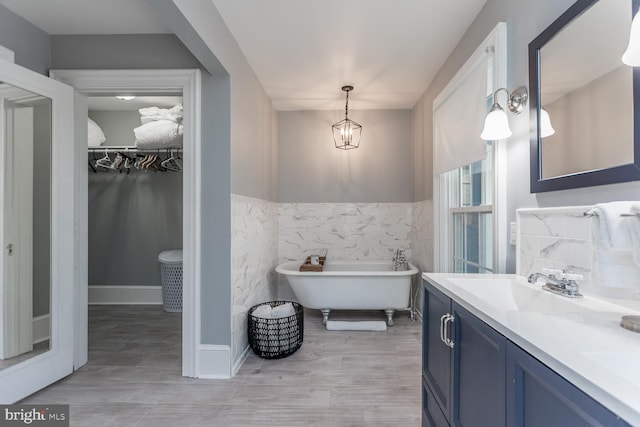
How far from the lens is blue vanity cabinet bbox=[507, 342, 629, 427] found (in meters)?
0.55

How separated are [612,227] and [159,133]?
3603mm

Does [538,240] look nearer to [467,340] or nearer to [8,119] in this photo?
[467,340]

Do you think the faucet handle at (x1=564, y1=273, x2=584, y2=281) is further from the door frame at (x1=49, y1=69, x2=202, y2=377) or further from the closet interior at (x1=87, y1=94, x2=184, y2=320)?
the closet interior at (x1=87, y1=94, x2=184, y2=320)

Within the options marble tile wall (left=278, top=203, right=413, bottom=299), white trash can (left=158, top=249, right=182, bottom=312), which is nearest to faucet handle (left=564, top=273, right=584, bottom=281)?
marble tile wall (left=278, top=203, right=413, bottom=299)

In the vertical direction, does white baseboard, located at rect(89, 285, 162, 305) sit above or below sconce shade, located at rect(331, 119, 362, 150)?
below

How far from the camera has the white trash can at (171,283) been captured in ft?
12.0

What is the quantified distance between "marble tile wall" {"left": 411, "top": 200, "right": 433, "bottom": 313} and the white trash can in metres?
2.70

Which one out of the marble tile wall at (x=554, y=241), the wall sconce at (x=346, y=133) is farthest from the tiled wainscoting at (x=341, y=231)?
the marble tile wall at (x=554, y=241)

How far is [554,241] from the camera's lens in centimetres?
132

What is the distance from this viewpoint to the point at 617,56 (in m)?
1.04

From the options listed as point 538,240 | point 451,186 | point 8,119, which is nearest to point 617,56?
point 538,240

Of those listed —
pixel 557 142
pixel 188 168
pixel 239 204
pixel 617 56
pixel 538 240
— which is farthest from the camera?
pixel 239 204

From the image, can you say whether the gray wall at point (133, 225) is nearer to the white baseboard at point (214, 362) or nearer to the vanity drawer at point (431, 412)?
the white baseboard at point (214, 362)

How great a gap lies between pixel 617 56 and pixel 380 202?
2.93m
